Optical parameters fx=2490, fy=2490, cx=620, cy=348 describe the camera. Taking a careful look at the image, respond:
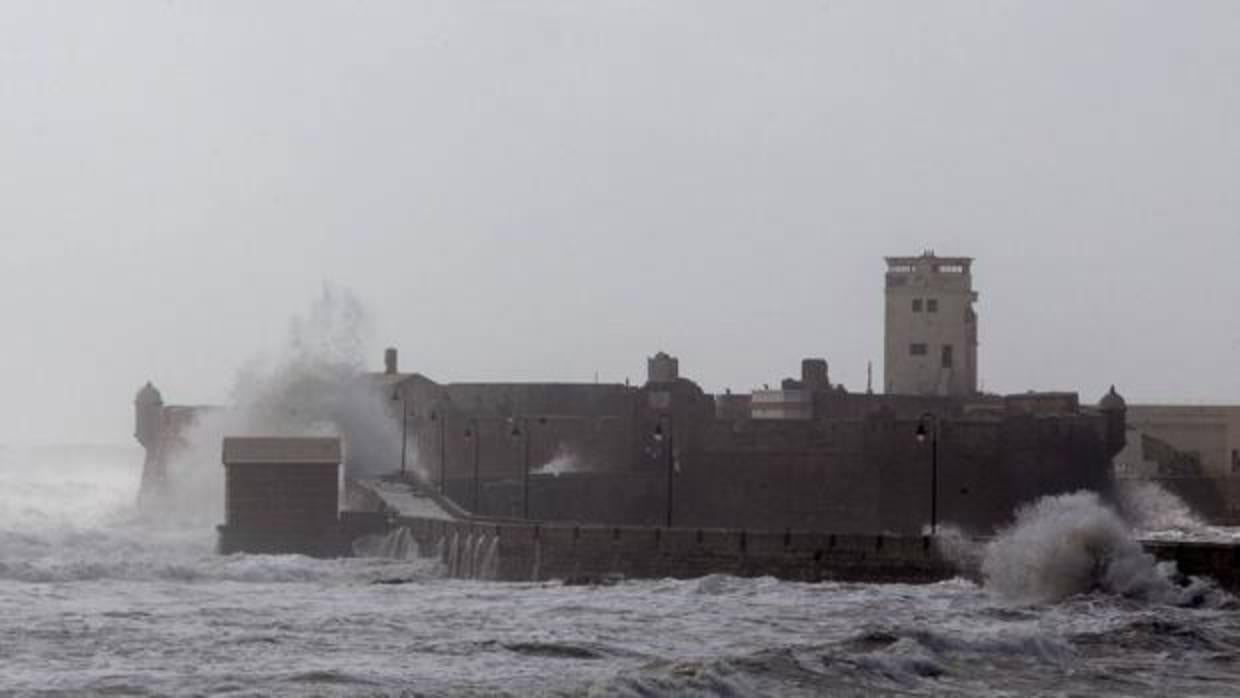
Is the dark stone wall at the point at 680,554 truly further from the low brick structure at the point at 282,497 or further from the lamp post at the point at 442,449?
the lamp post at the point at 442,449

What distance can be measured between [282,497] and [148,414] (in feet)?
69.3

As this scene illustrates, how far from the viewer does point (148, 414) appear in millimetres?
59031

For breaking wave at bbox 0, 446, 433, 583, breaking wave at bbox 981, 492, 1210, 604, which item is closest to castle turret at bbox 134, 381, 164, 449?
breaking wave at bbox 0, 446, 433, 583

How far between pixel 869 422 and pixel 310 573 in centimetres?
1858

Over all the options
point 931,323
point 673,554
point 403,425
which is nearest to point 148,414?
point 403,425

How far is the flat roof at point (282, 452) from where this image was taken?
38938 mm

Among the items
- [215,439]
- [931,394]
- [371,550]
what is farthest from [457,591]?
[931,394]

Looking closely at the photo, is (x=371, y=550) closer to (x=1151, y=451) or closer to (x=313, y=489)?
(x=313, y=489)

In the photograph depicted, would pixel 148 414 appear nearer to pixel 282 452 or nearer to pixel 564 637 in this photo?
pixel 282 452

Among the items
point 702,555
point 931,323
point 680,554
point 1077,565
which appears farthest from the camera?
point 931,323

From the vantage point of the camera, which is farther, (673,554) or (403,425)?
(403,425)

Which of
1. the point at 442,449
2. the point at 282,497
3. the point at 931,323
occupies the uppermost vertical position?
the point at 931,323

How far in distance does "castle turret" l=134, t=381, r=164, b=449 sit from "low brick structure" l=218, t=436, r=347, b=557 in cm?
1983

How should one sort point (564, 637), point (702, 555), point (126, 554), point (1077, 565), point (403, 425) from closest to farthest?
point (564, 637)
point (1077, 565)
point (702, 555)
point (126, 554)
point (403, 425)
